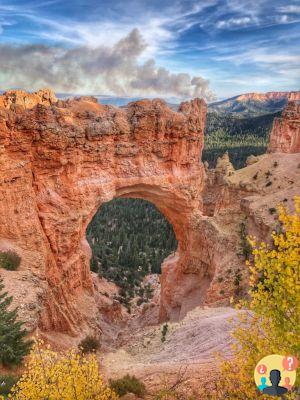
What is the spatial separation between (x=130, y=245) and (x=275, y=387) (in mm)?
53266

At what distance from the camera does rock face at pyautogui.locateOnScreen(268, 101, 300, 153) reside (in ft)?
169

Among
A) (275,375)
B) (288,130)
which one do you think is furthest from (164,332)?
(288,130)

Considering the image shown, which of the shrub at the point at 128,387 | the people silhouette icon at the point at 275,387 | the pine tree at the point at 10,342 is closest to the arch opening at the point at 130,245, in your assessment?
the pine tree at the point at 10,342

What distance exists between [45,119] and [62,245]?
8.44m

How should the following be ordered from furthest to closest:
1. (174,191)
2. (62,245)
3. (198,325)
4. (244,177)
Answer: (244,177) < (174,191) < (62,245) < (198,325)

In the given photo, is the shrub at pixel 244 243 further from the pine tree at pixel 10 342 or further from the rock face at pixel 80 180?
the pine tree at pixel 10 342

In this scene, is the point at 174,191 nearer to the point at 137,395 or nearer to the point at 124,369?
the point at 124,369

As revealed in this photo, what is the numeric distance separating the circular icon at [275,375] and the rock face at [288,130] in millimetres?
49783

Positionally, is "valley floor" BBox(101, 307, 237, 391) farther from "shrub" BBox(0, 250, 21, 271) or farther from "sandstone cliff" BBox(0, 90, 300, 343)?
"shrub" BBox(0, 250, 21, 271)

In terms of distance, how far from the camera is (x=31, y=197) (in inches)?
875

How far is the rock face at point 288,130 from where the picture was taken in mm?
51531

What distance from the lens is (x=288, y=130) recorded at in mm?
52312

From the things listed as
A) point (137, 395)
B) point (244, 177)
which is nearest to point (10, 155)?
point (137, 395)

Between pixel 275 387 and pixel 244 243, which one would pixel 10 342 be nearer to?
pixel 275 387
